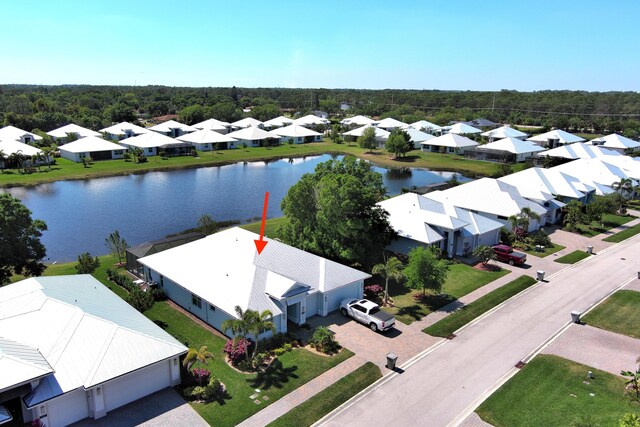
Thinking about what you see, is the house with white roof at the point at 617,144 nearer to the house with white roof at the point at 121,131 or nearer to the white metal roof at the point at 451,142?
the white metal roof at the point at 451,142

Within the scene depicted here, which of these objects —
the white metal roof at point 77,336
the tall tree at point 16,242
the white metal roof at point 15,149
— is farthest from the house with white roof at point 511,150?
the white metal roof at point 15,149

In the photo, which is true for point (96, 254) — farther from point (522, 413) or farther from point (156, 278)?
point (522, 413)

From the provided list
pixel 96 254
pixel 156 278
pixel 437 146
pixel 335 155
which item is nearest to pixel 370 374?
pixel 156 278

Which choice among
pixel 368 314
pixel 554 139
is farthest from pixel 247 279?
pixel 554 139

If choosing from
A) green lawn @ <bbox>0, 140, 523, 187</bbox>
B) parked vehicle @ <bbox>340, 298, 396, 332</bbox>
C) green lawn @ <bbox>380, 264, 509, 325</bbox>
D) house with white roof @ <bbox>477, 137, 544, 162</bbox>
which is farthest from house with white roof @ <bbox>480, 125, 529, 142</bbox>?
parked vehicle @ <bbox>340, 298, 396, 332</bbox>

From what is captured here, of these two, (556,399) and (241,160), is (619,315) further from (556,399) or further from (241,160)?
(241,160)

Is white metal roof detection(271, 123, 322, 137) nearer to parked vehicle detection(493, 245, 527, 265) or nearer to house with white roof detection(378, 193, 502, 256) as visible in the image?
house with white roof detection(378, 193, 502, 256)
